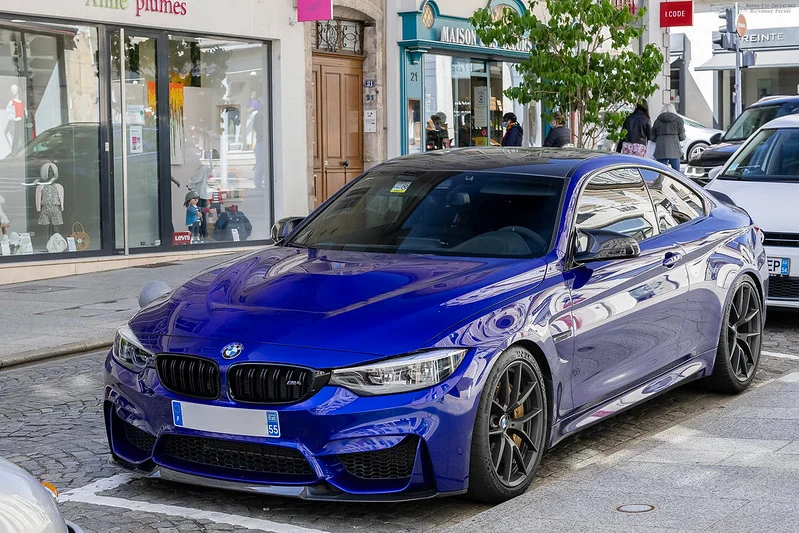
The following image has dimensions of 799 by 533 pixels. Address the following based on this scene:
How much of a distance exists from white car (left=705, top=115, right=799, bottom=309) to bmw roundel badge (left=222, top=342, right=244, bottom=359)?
5142 millimetres

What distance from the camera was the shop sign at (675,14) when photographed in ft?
92.6

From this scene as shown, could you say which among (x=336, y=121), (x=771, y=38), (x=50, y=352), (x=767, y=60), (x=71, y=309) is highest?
(x=771, y=38)

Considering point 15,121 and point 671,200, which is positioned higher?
point 15,121

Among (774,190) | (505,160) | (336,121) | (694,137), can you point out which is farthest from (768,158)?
(694,137)

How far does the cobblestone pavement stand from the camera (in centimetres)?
532

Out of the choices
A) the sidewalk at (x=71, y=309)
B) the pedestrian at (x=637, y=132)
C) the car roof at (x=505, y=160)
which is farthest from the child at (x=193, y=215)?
the car roof at (x=505, y=160)

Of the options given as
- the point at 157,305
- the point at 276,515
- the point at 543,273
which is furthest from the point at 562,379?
the point at 157,305

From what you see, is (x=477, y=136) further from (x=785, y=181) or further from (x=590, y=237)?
(x=590, y=237)

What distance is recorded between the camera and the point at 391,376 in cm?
511

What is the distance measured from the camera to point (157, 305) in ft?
19.6

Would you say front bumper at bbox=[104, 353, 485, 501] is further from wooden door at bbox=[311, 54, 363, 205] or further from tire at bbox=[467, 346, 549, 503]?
wooden door at bbox=[311, 54, 363, 205]

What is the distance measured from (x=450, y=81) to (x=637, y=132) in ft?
12.1

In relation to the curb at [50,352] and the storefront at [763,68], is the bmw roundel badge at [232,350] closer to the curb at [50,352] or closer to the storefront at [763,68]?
the curb at [50,352]

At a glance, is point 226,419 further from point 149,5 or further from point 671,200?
point 149,5
